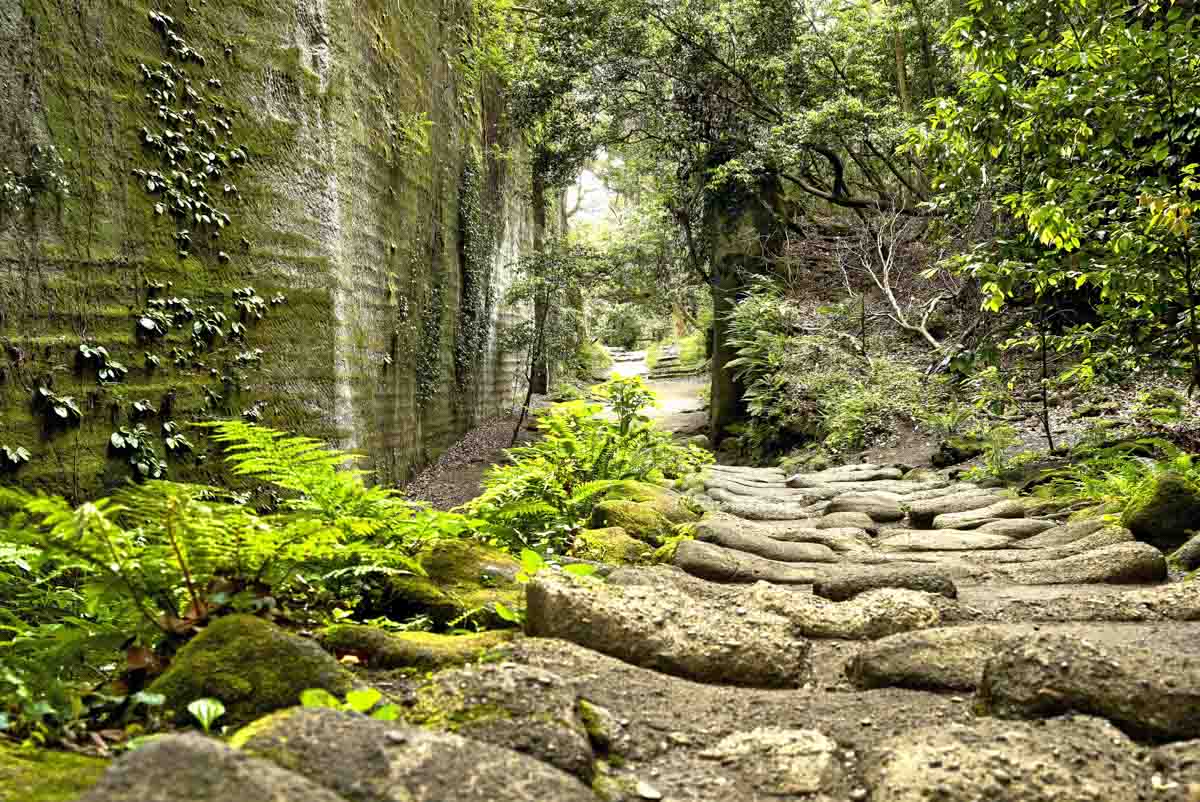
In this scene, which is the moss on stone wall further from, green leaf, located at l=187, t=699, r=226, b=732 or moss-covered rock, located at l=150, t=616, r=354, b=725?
green leaf, located at l=187, t=699, r=226, b=732

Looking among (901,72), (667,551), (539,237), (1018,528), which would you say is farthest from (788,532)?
(539,237)

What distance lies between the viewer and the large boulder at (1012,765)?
1287mm

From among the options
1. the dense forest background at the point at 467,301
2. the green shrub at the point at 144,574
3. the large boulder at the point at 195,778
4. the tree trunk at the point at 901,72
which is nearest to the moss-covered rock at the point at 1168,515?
the dense forest background at the point at 467,301

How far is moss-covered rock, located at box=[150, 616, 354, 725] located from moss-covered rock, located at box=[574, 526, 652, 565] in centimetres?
171

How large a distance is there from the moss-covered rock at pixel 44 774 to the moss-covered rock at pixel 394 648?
0.60 meters

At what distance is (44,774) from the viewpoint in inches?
49.8

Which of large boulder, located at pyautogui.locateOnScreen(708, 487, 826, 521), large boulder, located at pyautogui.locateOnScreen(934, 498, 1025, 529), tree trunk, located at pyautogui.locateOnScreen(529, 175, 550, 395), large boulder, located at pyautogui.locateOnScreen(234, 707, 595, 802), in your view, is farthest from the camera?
tree trunk, located at pyautogui.locateOnScreen(529, 175, 550, 395)

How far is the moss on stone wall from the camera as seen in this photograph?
14.9 ft

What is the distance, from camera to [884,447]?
9.51 meters

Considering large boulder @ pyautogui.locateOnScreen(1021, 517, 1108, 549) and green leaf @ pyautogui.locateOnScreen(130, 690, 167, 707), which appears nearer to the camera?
green leaf @ pyautogui.locateOnScreen(130, 690, 167, 707)

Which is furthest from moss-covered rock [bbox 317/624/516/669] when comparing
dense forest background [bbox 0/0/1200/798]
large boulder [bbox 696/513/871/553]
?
large boulder [bbox 696/513/871/553]

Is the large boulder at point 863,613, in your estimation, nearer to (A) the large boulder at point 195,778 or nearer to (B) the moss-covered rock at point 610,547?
(B) the moss-covered rock at point 610,547

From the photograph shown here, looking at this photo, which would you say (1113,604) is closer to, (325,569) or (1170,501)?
(1170,501)

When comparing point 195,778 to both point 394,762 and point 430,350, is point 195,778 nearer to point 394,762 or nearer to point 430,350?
point 394,762
